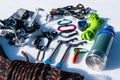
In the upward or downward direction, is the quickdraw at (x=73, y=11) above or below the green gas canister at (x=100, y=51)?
above

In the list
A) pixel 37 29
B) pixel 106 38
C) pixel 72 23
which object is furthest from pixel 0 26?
pixel 106 38

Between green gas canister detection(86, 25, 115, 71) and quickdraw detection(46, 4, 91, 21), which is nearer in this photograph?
green gas canister detection(86, 25, 115, 71)

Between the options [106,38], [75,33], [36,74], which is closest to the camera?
[36,74]

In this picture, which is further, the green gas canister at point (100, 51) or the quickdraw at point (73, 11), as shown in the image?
the quickdraw at point (73, 11)

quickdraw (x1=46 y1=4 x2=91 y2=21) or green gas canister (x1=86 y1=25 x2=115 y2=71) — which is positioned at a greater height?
quickdraw (x1=46 y1=4 x2=91 y2=21)

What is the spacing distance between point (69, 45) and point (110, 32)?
14 cm

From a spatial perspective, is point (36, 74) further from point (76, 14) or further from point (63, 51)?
point (76, 14)

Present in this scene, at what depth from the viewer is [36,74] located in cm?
102

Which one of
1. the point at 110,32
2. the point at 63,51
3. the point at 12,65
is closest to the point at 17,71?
the point at 12,65

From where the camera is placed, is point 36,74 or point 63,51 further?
point 63,51

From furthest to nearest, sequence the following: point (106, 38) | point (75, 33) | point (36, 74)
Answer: point (75, 33)
point (106, 38)
point (36, 74)

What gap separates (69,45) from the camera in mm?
1208

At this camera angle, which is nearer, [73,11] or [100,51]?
[100,51]

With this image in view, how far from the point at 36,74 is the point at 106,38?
0.88 feet
